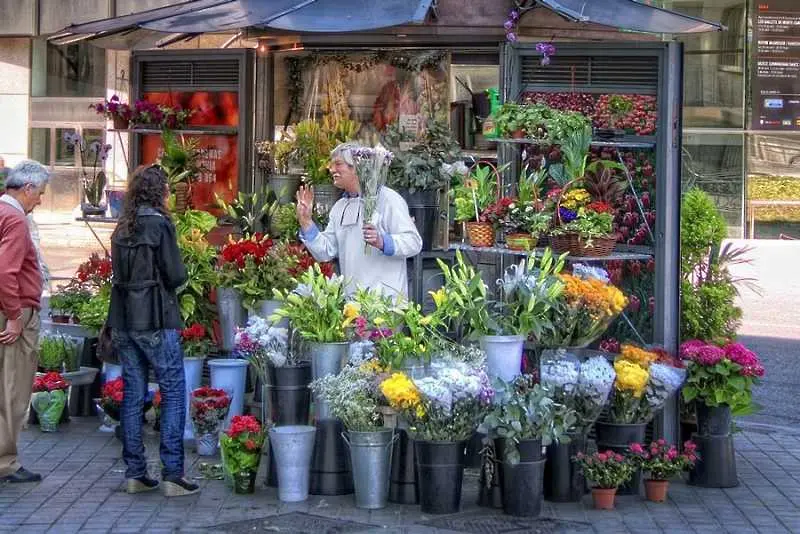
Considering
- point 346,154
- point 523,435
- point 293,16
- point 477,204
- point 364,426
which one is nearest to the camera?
point 523,435

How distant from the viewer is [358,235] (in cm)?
798

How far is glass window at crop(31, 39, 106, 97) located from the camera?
73.6 feet

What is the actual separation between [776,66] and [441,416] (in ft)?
51.1

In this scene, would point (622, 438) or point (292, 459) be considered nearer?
point (292, 459)

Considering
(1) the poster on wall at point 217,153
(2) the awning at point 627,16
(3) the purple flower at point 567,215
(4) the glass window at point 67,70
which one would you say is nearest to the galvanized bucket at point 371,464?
(3) the purple flower at point 567,215

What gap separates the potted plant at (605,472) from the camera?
7.04 m

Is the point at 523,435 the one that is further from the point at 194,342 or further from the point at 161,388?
the point at 194,342

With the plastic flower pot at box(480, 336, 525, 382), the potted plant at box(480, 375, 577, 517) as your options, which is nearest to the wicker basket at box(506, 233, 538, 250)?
the plastic flower pot at box(480, 336, 525, 382)

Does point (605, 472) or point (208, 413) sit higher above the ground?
point (208, 413)

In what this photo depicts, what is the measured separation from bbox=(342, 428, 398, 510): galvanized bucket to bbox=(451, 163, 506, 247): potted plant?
143 centimetres

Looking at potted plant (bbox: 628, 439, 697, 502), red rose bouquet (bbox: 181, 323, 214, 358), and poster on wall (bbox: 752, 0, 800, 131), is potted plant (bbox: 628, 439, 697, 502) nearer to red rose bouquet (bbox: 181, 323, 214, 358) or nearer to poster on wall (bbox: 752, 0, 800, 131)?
red rose bouquet (bbox: 181, 323, 214, 358)

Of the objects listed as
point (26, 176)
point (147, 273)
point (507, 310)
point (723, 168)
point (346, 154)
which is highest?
point (723, 168)

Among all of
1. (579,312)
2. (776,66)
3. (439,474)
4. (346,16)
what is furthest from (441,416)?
(776,66)

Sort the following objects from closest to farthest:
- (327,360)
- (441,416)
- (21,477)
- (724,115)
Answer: (441,416) → (327,360) → (21,477) → (724,115)
